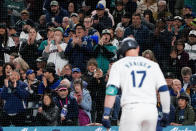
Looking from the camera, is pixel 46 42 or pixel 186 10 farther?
pixel 186 10

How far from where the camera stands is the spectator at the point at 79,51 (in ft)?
36.1

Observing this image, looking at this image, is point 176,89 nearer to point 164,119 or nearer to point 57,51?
point 57,51

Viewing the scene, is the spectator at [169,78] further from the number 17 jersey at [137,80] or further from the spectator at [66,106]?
the number 17 jersey at [137,80]

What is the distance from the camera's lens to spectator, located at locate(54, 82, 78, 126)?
9.72 meters

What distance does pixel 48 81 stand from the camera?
416 inches

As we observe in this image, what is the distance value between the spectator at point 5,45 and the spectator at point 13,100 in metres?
1.91

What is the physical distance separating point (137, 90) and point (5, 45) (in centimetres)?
671

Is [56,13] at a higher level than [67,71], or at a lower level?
higher

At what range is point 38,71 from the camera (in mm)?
11141

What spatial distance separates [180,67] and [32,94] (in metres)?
3.35

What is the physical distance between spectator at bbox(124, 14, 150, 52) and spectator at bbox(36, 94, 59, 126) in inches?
110

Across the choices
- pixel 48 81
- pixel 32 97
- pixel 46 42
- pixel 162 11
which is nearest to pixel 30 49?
pixel 46 42

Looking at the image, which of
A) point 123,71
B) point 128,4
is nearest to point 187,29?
point 128,4

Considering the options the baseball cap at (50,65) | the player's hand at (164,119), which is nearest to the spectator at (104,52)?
the baseball cap at (50,65)
